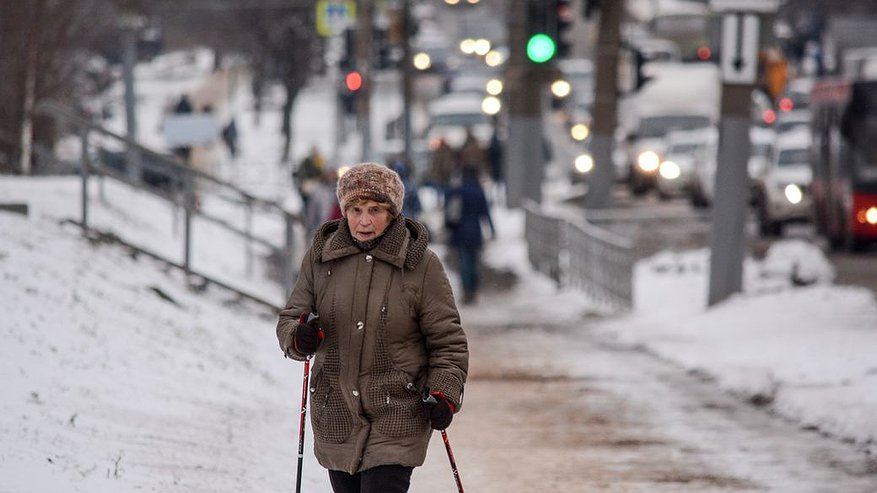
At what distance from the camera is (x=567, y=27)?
21094 millimetres

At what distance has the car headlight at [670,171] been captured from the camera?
4178 cm

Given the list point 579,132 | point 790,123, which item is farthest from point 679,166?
point 579,132

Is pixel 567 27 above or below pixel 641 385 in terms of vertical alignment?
above

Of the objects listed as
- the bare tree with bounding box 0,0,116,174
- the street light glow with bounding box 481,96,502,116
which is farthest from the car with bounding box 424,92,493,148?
the bare tree with bounding box 0,0,116,174

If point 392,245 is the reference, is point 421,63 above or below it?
below

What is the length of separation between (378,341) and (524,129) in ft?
89.3

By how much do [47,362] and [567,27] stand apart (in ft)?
41.8

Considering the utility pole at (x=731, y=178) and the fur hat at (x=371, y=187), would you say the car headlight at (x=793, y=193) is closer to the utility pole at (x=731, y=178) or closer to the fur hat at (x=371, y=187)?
the utility pole at (x=731, y=178)

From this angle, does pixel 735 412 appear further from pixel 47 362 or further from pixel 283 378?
pixel 47 362

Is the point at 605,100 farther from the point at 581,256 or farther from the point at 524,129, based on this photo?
the point at 524,129

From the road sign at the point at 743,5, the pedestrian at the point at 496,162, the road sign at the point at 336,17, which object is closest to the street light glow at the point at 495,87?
the pedestrian at the point at 496,162

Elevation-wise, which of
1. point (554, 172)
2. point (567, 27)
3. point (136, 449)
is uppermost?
point (567, 27)

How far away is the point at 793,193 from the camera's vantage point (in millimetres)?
31359

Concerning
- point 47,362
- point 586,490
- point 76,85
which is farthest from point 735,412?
point 76,85
